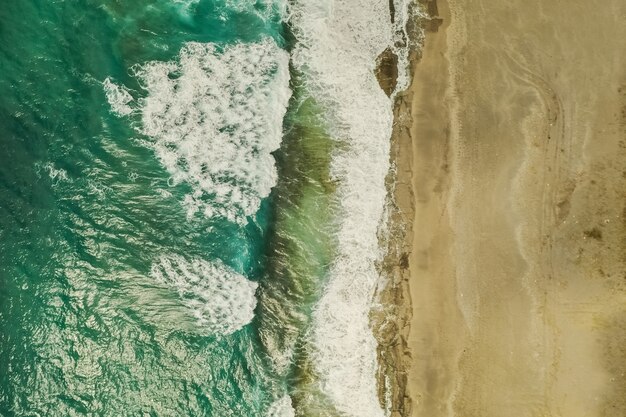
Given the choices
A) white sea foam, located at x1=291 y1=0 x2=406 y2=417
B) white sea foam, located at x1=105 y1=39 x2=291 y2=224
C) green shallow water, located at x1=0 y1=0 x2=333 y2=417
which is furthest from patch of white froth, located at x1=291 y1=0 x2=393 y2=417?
white sea foam, located at x1=105 y1=39 x2=291 y2=224

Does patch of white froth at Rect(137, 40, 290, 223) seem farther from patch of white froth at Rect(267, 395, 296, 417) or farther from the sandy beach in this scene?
patch of white froth at Rect(267, 395, 296, 417)

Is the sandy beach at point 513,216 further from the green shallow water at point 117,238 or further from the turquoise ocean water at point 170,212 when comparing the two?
the green shallow water at point 117,238

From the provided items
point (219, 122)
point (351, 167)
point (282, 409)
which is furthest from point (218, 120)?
point (282, 409)

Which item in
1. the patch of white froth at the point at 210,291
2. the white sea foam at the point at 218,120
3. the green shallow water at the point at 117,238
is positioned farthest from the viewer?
the white sea foam at the point at 218,120

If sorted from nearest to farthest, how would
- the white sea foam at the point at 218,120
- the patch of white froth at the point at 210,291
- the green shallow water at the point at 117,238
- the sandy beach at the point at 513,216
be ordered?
the sandy beach at the point at 513,216 → the green shallow water at the point at 117,238 → the patch of white froth at the point at 210,291 → the white sea foam at the point at 218,120

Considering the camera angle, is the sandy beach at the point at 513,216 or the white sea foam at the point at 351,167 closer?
the sandy beach at the point at 513,216

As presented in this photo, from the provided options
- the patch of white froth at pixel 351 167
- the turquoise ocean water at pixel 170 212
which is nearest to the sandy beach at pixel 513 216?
the patch of white froth at pixel 351 167

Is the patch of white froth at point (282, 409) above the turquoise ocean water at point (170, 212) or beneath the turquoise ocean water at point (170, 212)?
beneath

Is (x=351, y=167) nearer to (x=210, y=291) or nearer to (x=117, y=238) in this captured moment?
(x=210, y=291)
